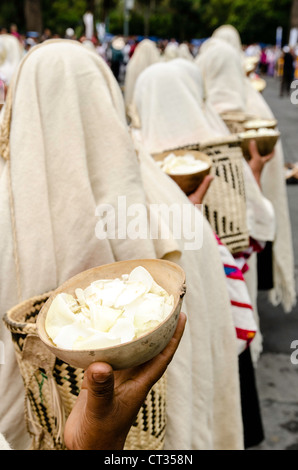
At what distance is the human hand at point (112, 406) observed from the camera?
3.54 ft

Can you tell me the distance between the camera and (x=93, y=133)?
1.55 meters

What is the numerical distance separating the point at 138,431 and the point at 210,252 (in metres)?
0.73

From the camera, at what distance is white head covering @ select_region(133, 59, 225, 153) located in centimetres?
274

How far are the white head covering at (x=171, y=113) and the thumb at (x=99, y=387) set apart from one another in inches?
72.1

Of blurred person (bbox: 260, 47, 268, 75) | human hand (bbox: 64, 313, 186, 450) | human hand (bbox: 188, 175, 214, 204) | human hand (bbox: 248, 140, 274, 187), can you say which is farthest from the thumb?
blurred person (bbox: 260, 47, 268, 75)

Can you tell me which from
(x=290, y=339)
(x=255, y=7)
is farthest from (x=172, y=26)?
(x=290, y=339)

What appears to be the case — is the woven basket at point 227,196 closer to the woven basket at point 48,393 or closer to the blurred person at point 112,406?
the woven basket at point 48,393

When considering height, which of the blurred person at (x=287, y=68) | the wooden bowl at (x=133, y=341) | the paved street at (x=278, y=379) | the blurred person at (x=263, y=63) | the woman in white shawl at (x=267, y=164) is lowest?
the blurred person at (x=263, y=63)

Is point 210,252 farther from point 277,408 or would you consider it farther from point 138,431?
point 277,408

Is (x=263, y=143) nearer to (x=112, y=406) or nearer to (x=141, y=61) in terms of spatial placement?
(x=112, y=406)

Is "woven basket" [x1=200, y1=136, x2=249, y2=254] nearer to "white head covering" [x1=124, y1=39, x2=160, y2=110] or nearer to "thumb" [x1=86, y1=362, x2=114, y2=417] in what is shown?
"thumb" [x1=86, y1=362, x2=114, y2=417]

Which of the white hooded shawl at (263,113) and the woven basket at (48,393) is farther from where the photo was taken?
the white hooded shawl at (263,113)

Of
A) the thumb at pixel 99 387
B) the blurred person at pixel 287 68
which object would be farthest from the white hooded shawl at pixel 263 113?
the blurred person at pixel 287 68

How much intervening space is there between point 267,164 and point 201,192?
5.60 feet
